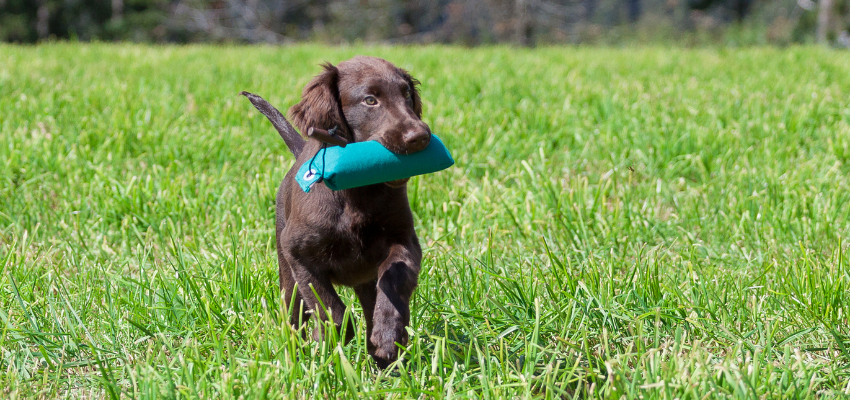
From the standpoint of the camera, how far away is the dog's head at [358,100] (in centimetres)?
238

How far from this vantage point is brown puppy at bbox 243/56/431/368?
84.7 inches

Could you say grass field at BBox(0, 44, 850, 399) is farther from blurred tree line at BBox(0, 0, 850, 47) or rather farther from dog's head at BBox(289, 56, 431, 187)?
blurred tree line at BBox(0, 0, 850, 47)

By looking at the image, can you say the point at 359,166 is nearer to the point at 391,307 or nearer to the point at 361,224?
the point at 361,224

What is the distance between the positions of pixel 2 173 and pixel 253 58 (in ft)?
21.0

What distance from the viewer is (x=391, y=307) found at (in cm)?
211

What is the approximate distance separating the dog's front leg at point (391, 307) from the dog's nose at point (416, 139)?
0.35 metres

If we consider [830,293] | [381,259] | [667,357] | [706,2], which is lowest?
[667,357]

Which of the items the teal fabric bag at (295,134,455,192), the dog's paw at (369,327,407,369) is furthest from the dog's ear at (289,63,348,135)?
the dog's paw at (369,327,407,369)

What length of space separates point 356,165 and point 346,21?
1232 inches

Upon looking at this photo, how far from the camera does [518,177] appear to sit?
4055 millimetres

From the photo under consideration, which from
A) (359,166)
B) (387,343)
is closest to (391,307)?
(387,343)

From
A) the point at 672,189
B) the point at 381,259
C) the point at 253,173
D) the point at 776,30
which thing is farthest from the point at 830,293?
the point at 776,30

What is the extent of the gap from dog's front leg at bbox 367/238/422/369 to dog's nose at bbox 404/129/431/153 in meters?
0.35

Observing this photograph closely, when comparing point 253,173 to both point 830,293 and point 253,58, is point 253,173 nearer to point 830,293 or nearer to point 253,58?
point 830,293
